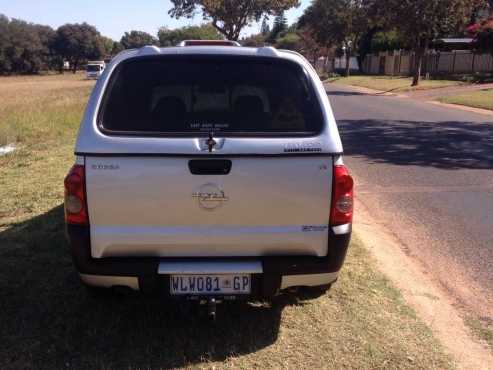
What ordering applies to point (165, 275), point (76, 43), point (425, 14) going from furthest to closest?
point (76, 43) < point (425, 14) < point (165, 275)

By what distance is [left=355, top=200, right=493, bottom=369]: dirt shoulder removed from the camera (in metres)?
3.71

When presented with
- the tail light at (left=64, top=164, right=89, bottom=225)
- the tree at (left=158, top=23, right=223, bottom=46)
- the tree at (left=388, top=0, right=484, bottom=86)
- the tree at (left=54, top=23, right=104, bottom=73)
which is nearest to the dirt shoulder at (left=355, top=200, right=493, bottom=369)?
the tail light at (left=64, top=164, right=89, bottom=225)

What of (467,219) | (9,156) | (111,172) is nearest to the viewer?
(111,172)

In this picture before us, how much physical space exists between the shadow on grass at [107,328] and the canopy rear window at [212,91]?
52.0 inches

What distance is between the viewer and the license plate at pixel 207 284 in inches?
137

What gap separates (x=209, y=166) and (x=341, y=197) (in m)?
0.83

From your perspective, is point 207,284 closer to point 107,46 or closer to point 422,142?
point 422,142

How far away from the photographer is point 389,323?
4.04 meters

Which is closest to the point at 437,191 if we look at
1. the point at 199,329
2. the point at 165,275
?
the point at 199,329

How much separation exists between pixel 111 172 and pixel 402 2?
29.9 m

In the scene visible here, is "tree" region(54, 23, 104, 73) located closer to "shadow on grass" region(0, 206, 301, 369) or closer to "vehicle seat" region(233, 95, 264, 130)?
"shadow on grass" region(0, 206, 301, 369)

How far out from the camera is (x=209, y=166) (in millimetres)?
3350

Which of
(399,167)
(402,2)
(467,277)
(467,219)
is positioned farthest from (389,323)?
(402,2)

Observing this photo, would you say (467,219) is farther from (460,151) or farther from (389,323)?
(460,151)
